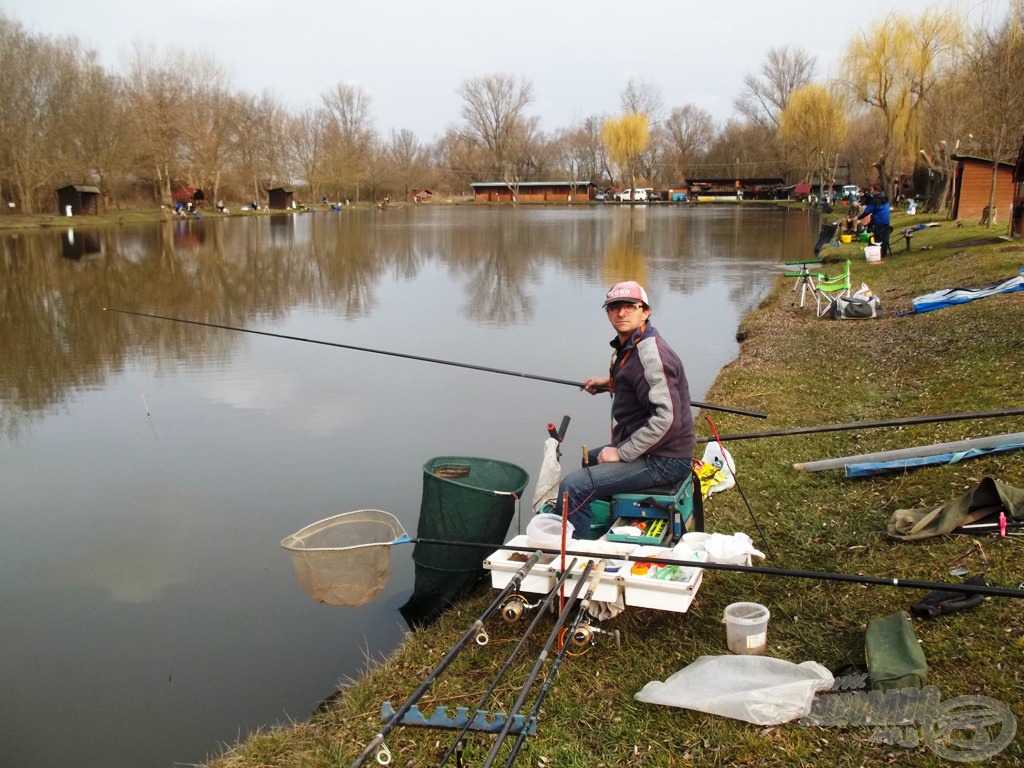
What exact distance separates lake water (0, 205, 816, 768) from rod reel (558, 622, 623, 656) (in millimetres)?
1380

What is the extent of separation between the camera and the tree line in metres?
35.5

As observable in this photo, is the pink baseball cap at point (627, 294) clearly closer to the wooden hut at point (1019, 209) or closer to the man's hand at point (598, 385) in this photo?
the man's hand at point (598, 385)

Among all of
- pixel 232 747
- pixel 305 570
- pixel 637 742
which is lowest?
pixel 232 747

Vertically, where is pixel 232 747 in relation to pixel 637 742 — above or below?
below

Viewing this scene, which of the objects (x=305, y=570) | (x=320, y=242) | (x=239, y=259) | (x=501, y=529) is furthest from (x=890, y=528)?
(x=320, y=242)

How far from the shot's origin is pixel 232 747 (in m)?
4.12

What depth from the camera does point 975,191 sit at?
93.3 ft

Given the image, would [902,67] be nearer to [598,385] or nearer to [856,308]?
[856,308]

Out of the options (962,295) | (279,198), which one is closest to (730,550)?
(962,295)

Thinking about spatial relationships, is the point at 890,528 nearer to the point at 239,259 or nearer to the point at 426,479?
the point at 426,479

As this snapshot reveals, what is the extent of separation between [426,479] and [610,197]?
10579 cm

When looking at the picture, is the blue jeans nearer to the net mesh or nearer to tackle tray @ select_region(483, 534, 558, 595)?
tackle tray @ select_region(483, 534, 558, 595)

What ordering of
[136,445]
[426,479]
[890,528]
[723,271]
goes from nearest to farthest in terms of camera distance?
1. [890,528]
2. [426,479]
3. [136,445]
4. [723,271]

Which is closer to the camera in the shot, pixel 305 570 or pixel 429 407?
pixel 305 570
